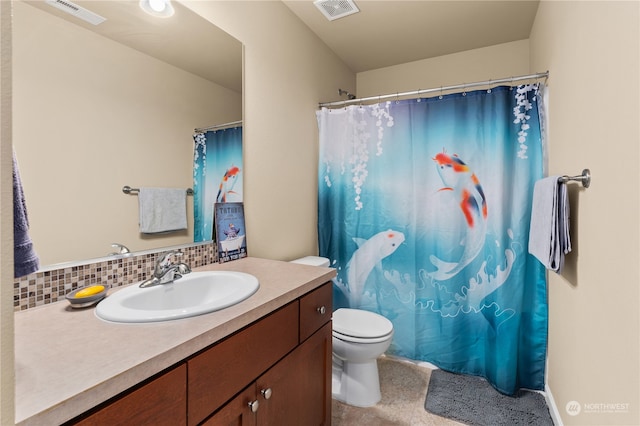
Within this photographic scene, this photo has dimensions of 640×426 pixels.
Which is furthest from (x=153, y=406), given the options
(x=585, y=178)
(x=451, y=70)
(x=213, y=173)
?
(x=451, y=70)

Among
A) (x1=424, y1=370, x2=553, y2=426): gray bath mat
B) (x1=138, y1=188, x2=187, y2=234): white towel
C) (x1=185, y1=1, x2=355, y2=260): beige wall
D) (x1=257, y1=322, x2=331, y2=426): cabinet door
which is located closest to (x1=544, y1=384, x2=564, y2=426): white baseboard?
(x1=424, y1=370, x2=553, y2=426): gray bath mat

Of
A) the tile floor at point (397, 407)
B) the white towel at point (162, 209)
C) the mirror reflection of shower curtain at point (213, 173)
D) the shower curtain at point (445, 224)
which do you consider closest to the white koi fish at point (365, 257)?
the shower curtain at point (445, 224)

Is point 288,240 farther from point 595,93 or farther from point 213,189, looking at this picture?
point 595,93

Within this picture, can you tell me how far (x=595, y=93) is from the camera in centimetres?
109

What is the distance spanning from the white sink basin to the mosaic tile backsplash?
0.30ft

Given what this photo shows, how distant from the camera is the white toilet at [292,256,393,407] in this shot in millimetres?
1686

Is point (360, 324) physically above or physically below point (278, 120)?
below

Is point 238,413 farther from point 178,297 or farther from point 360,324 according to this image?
point 360,324

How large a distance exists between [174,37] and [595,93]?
169cm

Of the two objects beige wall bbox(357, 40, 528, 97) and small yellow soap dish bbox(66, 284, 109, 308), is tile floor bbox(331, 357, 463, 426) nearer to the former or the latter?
small yellow soap dish bbox(66, 284, 109, 308)

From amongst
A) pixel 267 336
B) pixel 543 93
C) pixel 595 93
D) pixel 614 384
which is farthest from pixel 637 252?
pixel 543 93

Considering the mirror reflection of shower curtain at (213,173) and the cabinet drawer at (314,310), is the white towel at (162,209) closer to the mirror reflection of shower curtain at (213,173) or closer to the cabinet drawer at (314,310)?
the mirror reflection of shower curtain at (213,173)

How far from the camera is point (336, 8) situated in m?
1.99

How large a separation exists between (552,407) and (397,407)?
0.82 m
